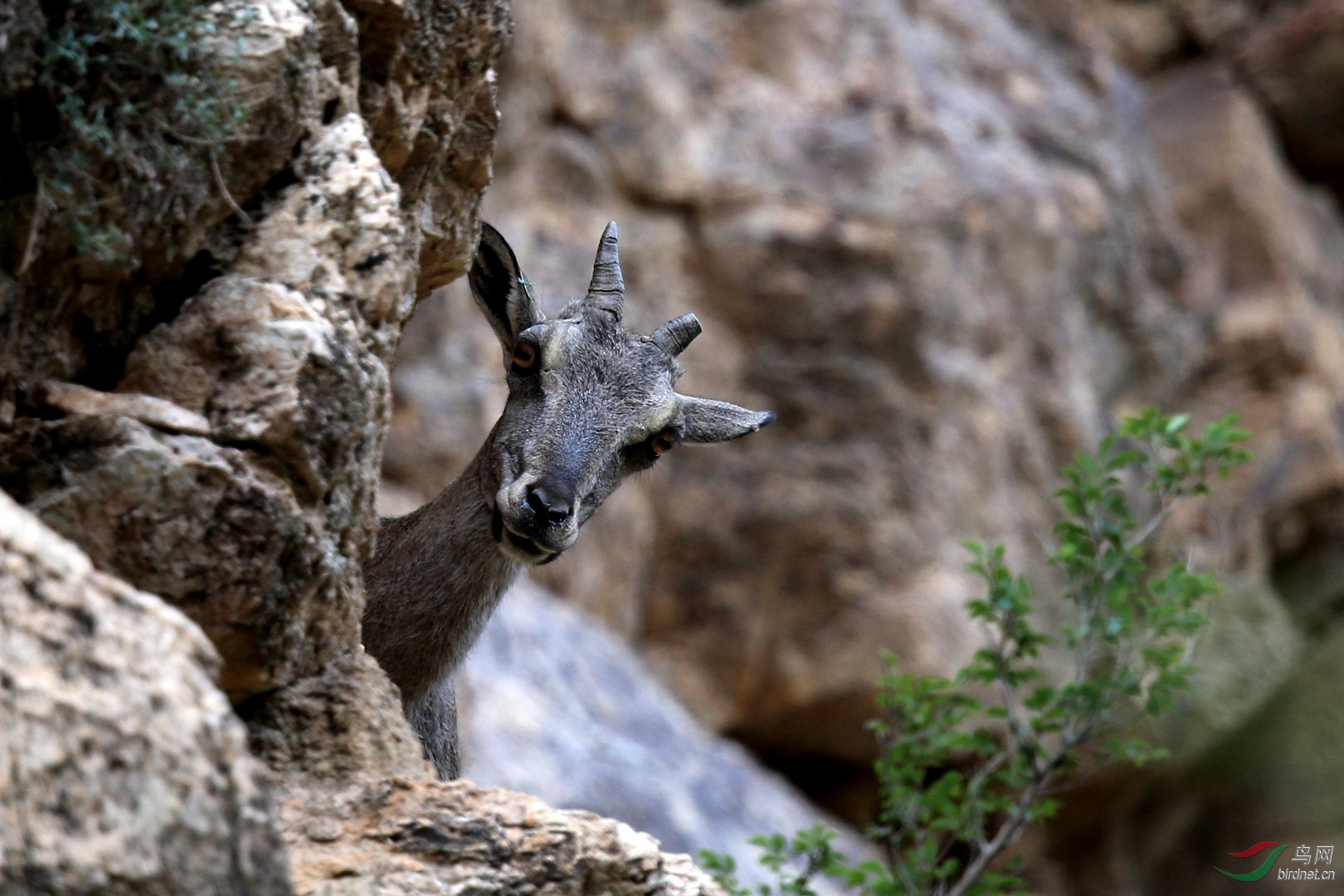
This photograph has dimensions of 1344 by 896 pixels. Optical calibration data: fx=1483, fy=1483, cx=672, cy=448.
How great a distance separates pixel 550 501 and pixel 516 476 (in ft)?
1.02

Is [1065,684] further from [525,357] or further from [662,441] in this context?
[525,357]

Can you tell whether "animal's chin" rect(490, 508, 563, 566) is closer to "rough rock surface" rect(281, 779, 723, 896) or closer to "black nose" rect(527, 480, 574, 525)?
"black nose" rect(527, 480, 574, 525)

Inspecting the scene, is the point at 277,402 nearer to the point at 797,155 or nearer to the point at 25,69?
the point at 25,69

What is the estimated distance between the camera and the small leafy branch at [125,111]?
3.69 metres

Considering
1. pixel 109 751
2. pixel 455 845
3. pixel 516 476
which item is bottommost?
pixel 109 751

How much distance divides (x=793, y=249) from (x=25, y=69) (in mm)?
10793

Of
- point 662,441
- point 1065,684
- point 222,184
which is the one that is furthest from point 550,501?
point 1065,684

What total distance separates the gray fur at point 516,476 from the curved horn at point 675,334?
1 centimetres

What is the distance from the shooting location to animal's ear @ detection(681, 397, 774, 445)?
677 centimetres

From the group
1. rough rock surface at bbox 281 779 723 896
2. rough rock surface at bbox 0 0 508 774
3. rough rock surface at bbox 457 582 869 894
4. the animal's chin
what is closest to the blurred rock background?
rough rock surface at bbox 457 582 869 894

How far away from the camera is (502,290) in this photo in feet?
21.6

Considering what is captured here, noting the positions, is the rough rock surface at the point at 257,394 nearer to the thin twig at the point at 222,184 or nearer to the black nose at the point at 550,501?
the thin twig at the point at 222,184

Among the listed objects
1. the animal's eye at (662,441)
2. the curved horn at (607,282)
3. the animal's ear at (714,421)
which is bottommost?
the animal's eye at (662,441)

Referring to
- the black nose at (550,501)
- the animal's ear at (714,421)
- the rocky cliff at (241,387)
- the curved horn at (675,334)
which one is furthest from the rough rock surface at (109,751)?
the animal's ear at (714,421)
